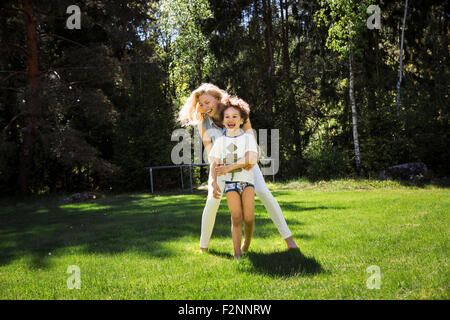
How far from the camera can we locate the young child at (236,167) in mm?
3910

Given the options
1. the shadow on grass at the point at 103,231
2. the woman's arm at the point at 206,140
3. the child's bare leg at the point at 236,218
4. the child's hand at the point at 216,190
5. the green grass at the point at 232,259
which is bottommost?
the shadow on grass at the point at 103,231

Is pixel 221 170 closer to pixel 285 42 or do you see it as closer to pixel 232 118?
pixel 232 118

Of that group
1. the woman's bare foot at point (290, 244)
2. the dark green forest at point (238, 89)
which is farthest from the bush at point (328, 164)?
the woman's bare foot at point (290, 244)

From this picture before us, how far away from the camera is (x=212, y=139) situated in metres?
4.39

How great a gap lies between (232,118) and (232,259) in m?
1.55

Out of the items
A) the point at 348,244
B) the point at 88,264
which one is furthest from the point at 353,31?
the point at 88,264

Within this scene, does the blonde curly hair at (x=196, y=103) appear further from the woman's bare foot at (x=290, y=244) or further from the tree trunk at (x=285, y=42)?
the tree trunk at (x=285, y=42)

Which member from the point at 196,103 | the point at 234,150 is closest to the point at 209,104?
the point at 196,103

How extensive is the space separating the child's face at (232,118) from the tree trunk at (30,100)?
1054cm

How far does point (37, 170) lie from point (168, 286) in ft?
45.1

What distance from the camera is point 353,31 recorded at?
13305 millimetres

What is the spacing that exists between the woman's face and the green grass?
170 cm

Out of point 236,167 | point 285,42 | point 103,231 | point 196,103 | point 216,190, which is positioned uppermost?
point 285,42

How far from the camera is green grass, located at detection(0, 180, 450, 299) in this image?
291 cm
